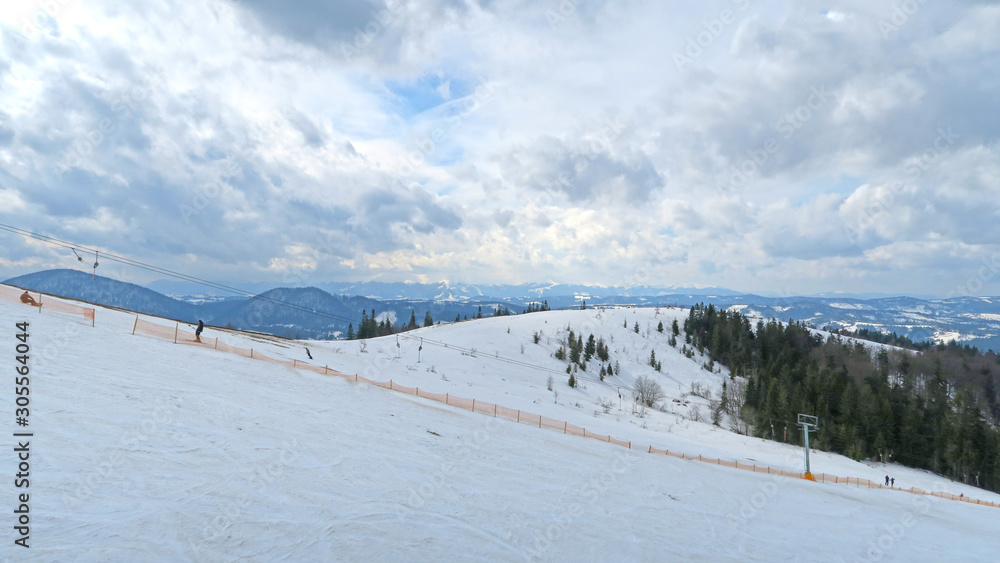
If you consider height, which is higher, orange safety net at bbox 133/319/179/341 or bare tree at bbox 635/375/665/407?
orange safety net at bbox 133/319/179/341

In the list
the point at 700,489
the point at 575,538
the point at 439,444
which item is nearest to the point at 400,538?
the point at 575,538

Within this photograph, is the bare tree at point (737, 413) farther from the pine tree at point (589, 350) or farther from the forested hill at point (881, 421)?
the pine tree at point (589, 350)

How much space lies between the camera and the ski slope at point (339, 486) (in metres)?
8.73

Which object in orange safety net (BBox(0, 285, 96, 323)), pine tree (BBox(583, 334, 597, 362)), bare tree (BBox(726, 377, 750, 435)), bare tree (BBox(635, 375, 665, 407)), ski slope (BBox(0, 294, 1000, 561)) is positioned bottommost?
bare tree (BBox(726, 377, 750, 435))

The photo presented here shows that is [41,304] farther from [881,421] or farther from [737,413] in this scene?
[737,413]

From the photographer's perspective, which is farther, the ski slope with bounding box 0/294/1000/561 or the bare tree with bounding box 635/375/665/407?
the bare tree with bounding box 635/375/665/407

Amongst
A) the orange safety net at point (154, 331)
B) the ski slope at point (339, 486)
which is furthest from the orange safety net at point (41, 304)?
the orange safety net at point (154, 331)

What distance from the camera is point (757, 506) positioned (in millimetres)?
20750

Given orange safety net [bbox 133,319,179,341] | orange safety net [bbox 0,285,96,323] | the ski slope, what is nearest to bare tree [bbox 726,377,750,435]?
the ski slope

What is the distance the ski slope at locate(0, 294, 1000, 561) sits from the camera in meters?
8.73

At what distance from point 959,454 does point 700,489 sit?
3215 inches

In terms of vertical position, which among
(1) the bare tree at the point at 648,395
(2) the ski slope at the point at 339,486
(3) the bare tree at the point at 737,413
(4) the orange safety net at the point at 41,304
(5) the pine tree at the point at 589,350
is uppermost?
(4) the orange safety net at the point at 41,304

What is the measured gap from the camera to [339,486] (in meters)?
12.1

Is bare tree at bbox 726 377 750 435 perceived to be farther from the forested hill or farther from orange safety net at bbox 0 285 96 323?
orange safety net at bbox 0 285 96 323
